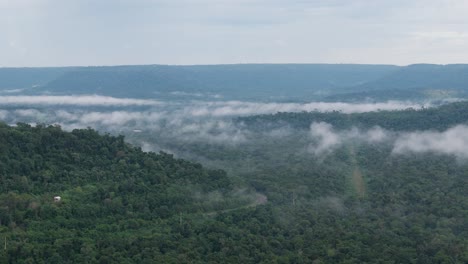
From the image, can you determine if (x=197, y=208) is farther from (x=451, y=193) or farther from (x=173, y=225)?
(x=451, y=193)

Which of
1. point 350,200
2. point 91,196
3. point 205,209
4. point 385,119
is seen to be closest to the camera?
point 91,196

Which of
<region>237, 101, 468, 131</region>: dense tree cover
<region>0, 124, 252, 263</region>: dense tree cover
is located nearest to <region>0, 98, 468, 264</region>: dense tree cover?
<region>0, 124, 252, 263</region>: dense tree cover

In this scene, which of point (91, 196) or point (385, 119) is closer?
point (91, 196)

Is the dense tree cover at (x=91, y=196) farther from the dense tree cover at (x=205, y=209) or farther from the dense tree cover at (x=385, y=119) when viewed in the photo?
the dense tree cover at (x=385, y=119)

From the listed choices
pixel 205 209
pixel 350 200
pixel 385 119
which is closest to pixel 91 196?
pixel 205 209

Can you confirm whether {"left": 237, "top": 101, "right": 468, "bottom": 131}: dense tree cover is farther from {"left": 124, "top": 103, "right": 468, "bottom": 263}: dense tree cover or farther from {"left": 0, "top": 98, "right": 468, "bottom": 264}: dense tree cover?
{"left": 0, "top": 98, "right": 468, "bottom": 264}: dense tree cover

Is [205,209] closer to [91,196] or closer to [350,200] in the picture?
[91,196]

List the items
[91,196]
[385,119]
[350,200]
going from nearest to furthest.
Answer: [91,196] < [350,200] < [385,119]

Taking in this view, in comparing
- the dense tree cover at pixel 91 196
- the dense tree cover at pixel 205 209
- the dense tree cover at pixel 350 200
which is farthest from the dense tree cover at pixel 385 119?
the dense tree cover at pixel 91 196

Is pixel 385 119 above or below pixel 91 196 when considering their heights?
above
